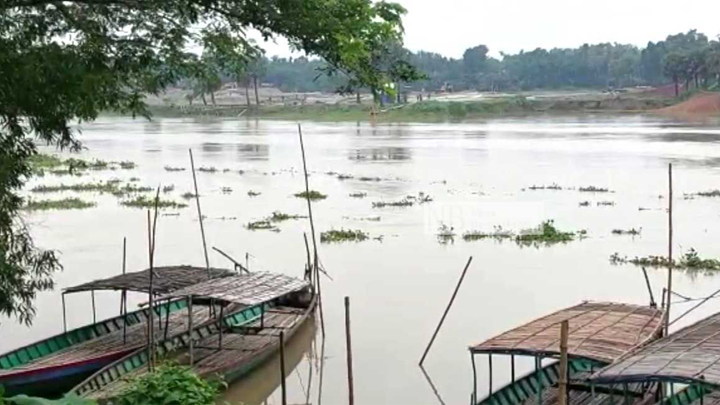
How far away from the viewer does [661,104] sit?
70.2 metres

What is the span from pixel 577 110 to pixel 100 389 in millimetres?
68599

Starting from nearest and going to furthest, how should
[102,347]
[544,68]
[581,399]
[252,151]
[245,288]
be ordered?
[581,399], [102,347], [245,288], [252,151], [544,68]

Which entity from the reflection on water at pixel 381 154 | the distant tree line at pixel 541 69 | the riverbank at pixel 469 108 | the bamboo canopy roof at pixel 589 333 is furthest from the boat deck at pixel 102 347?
the distant tree line at pixel 541 69

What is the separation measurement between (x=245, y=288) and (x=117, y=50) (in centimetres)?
472

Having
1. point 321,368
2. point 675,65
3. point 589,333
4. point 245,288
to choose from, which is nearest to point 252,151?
point 321,368

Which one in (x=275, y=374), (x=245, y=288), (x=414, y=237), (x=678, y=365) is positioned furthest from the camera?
(x=414, y=237)

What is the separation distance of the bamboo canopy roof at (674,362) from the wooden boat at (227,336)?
14.3 feet

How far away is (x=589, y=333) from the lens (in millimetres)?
8836

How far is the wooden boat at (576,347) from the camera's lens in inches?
318

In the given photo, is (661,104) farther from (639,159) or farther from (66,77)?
(66,77)

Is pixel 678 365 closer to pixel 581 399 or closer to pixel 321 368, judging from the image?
pixel 581 399

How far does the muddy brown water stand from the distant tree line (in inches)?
1750

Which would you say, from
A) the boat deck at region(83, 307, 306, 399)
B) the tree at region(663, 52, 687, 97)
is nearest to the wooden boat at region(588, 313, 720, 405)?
the boat deck at region(83, 307, 306, 399)

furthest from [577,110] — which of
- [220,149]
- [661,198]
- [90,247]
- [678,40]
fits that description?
[90,247]
